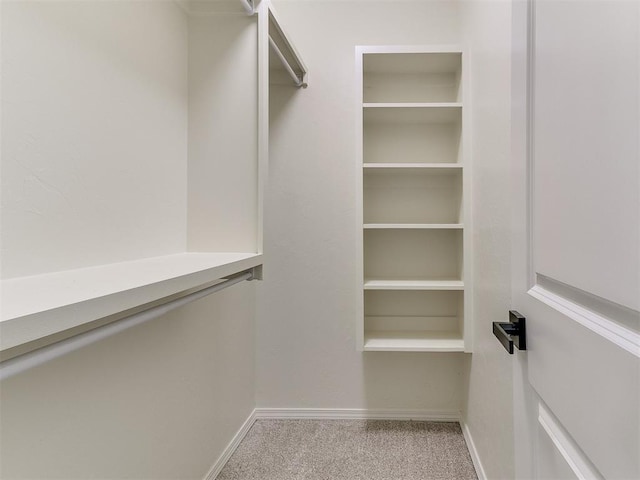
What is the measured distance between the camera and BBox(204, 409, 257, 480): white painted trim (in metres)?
1.48

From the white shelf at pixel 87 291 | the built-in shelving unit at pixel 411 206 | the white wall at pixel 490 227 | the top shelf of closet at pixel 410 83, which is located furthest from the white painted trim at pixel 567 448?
the top shelf of closet at pixel 410 83

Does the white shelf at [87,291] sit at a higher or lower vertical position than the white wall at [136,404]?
higher

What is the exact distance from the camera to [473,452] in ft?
5.17

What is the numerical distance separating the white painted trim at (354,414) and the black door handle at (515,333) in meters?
1.47

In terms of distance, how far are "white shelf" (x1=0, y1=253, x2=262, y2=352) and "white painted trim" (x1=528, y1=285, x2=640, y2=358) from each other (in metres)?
0.72

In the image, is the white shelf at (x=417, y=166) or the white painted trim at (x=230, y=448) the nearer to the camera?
the white painted trim at (x=230, y=448)

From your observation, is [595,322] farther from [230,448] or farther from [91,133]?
[230,448]

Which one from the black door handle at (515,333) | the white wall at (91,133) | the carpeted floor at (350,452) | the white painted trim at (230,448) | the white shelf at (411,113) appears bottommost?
the carpeted floor at (350,452)

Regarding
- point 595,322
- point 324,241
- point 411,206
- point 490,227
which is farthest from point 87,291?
point 411,206

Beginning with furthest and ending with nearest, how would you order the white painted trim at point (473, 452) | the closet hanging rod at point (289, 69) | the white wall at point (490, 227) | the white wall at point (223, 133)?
the closet hanging rod at point (289, 69) → the white painted trim at point (473, 452) → the white wall at point (223, 133) → the white wall at point (490, 227)

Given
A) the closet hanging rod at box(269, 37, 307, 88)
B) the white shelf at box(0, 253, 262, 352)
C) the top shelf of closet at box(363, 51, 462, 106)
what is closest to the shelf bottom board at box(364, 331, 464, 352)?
the white shelf at box(0, 253, 262, 352)

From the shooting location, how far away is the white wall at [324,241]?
1.95 m

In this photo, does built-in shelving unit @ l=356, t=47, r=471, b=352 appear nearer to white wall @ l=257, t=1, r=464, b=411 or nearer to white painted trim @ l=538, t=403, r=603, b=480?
white wall @ l=257, t=1, r=464, b=411

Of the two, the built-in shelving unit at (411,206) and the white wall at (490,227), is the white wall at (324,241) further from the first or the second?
the white wall at (490,227)
